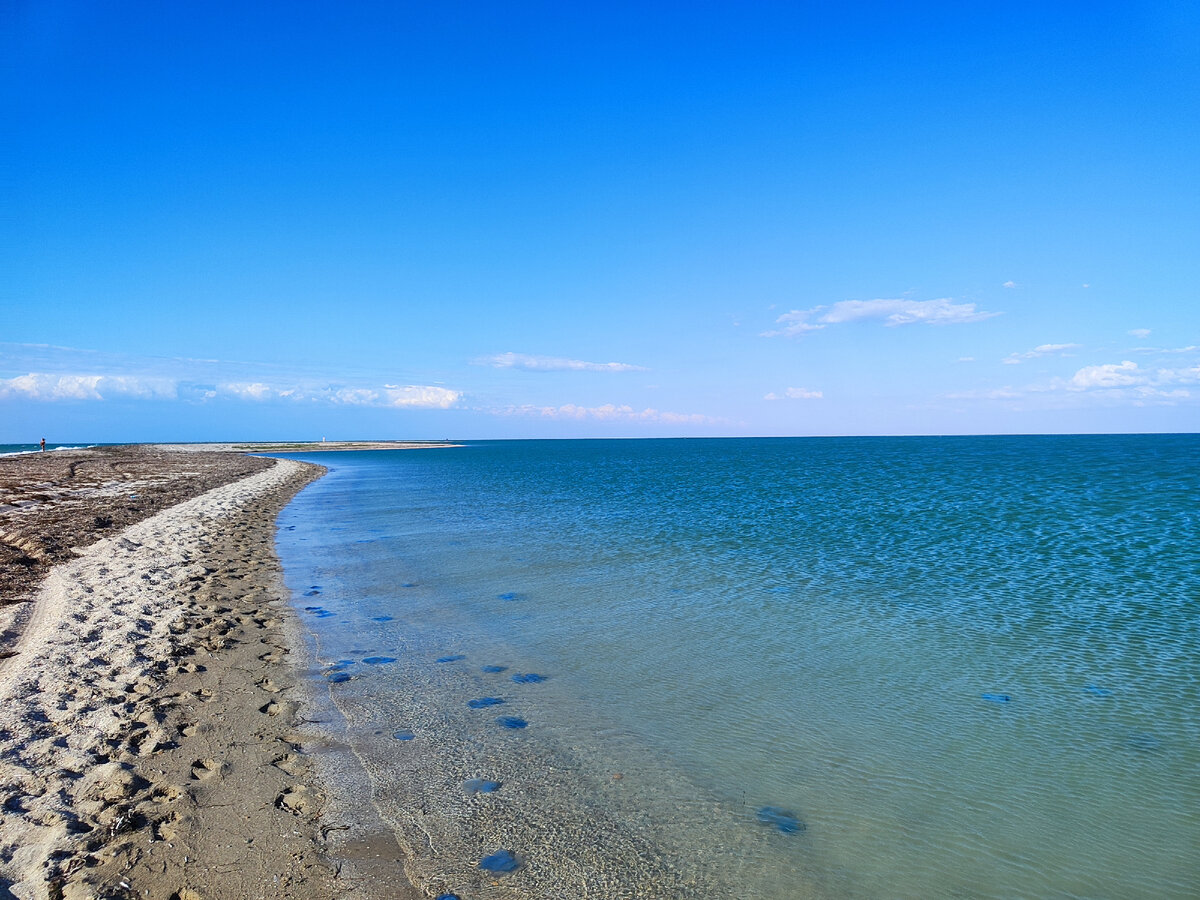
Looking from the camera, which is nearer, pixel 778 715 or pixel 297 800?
pixel 297 800

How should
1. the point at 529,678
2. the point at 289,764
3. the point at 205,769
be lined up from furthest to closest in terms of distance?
the point at 529,678 < the point at 289,764 < the point at 205,769

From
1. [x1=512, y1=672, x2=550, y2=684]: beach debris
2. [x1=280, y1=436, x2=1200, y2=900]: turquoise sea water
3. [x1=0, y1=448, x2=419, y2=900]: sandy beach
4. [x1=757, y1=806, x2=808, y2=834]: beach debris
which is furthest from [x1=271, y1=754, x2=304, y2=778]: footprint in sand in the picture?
[x1=757, y1=806, x2=808, y2=834]: beach debris

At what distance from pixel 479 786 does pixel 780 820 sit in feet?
9.34

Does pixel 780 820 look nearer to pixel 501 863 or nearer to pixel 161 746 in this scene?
pixel 501 863

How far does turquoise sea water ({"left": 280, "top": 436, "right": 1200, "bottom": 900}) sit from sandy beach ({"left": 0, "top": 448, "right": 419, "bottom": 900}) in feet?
2.21

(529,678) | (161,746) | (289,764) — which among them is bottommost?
(529,678)

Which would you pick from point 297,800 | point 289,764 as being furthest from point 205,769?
point 297,800

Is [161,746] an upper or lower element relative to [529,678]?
upper

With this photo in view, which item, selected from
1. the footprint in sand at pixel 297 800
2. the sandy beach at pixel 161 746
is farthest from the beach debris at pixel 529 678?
the footprint in sand at pixel 297 800

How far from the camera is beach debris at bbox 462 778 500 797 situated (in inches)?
251

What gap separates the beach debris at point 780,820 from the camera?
5848 mm

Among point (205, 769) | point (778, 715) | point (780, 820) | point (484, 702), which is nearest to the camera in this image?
point (780, 820)

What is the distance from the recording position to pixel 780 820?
5.98 metres

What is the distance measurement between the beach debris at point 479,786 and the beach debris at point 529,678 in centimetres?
286
